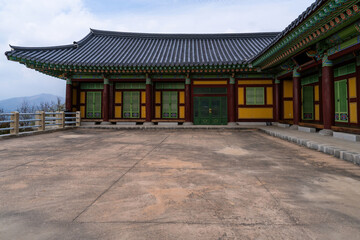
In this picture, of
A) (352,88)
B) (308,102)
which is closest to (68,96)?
(308,102)

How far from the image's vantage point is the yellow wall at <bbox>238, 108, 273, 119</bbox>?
404 inches

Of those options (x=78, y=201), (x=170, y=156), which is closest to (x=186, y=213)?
(x=78, y=201)

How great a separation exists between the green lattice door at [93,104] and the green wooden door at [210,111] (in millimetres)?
5907

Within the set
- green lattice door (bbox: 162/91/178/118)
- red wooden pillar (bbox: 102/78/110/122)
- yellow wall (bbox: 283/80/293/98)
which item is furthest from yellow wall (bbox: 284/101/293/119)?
red wooden pillar (bbox: 102/78/110/122)

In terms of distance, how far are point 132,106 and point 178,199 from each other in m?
9.97

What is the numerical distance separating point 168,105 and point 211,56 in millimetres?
3766

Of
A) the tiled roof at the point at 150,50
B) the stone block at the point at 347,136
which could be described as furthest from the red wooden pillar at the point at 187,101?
the stone block at the point at 347,136

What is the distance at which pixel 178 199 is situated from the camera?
181 centimetres

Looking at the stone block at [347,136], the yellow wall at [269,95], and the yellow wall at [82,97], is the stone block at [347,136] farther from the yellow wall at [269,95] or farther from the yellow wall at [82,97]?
the yellow wall at [82,97]

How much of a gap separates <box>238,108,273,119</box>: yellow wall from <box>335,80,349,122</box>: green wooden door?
3.75 m

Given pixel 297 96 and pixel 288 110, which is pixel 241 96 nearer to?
pixel 288 110

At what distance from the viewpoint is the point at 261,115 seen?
405 inches

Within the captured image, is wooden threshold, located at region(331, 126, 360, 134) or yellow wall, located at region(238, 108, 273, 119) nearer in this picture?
wooden threshold, located at region(331, 126, 360, 134)

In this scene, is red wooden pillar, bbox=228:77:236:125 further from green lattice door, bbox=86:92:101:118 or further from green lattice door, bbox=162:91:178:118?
green lattice door, bbox=86:92:101:118
